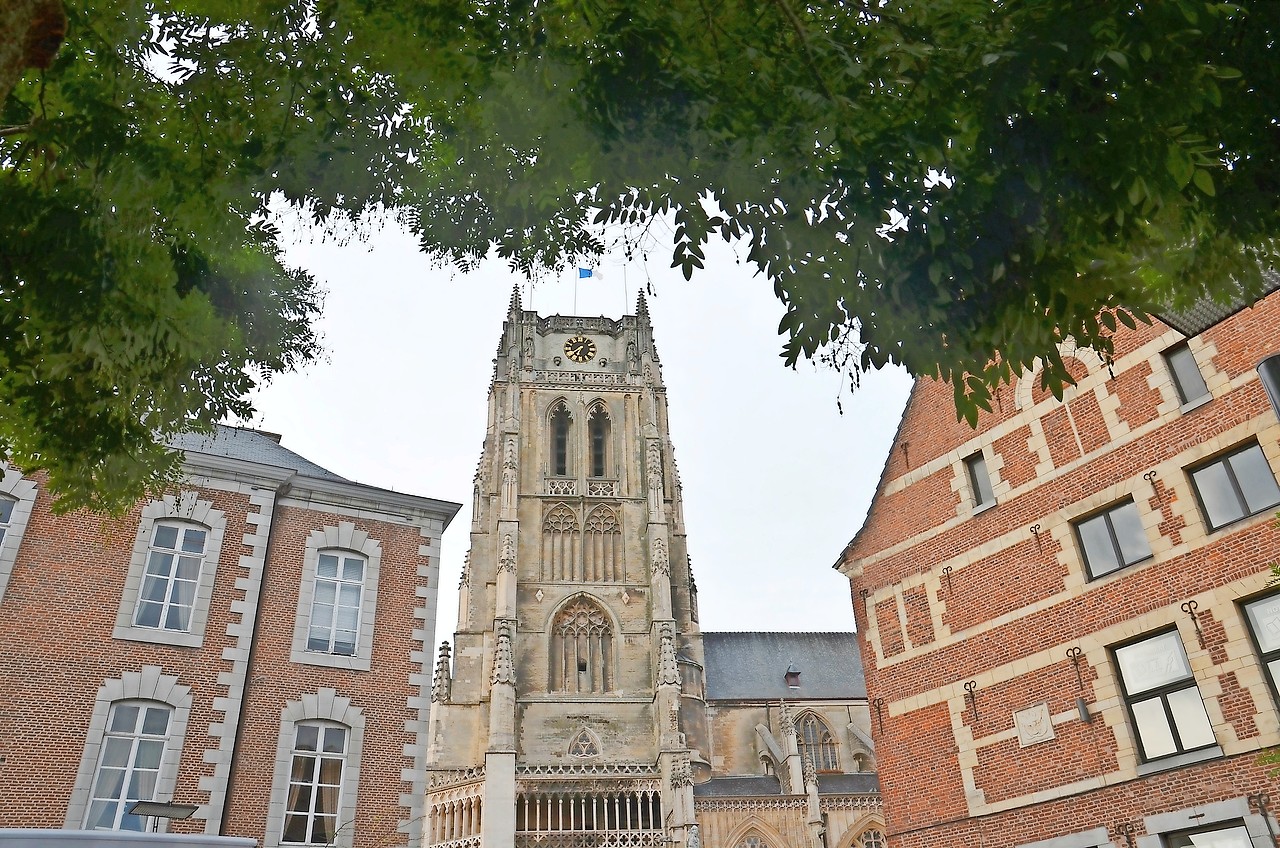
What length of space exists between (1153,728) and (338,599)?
467 inches

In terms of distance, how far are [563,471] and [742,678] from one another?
15047 millimetres

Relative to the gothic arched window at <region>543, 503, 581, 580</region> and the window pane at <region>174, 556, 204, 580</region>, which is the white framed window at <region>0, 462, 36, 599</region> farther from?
the gothic arched window at <region>543, 503, 581, 580</region>

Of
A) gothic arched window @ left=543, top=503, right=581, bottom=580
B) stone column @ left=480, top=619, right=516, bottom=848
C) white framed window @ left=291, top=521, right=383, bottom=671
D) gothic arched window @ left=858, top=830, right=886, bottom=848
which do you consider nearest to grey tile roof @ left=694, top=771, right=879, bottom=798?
gothic arched window @ left=858, top=830, right=886, bottom=848

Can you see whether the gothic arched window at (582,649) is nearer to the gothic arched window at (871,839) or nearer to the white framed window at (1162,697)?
the gothic arched window at (871,839)

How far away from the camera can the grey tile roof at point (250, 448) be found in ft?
49.1

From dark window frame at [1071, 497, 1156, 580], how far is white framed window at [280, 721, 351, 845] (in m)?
11.0

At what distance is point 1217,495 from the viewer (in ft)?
36.3

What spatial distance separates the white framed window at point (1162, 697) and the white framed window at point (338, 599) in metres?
10.9

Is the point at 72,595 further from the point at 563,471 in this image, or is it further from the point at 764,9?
the point at 563,471

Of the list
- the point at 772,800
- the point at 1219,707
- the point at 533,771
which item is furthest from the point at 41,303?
the point at 772,800

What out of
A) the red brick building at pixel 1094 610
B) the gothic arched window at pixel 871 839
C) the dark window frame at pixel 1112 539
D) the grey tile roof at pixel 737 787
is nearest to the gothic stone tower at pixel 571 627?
the grey tile roof at pixel 737 787

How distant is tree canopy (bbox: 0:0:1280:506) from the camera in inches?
147

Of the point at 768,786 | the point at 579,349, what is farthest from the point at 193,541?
the point at 579,349

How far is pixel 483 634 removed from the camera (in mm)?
39000
